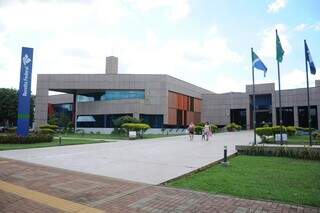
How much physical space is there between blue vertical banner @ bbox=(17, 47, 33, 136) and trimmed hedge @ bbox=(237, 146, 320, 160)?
17226mm

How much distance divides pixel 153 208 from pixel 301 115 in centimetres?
5454

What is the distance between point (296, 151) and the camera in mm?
15773

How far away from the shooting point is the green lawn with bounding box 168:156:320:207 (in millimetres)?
7949

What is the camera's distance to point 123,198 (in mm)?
7773

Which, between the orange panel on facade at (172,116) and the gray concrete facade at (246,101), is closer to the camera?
the orange panel on facade at (172,116)

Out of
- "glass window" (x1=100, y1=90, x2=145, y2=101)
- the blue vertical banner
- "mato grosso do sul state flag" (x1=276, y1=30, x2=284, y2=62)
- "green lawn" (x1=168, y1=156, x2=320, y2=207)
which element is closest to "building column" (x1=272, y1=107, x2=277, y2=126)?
"glass window" (x1=100, y1=90, x2=145, y2=101)

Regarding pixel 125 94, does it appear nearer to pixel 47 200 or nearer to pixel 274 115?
pixel 274 115

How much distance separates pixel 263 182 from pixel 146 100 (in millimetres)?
42138

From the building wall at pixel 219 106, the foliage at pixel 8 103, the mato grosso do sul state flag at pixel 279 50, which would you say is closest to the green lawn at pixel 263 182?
the mato grosso do sul state flag at pixel 279 50

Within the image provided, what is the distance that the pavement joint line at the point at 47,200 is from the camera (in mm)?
6844

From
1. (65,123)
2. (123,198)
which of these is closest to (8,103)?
(65,123)

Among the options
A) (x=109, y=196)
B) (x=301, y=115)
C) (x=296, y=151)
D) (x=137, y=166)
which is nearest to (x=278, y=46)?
(x=296, y=151)

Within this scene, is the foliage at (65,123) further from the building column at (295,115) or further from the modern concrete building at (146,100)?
the building column at (295,115)

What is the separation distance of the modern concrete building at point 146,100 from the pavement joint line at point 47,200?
40.5 m
